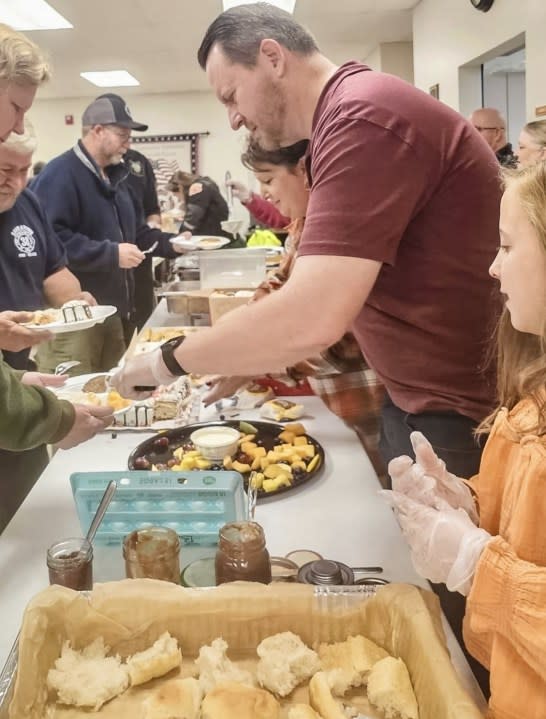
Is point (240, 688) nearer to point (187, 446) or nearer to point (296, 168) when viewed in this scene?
point (187, 446)

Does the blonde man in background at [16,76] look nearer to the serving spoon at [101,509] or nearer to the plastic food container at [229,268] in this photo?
the serving spoon at [101,509]

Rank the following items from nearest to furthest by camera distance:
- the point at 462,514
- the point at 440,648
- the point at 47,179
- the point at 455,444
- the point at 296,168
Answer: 1. the point at 440,648
2. the point at 462,514
3. the point at 455,444
4. the point at 296,168
5. the point at 47,179

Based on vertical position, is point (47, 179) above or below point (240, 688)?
above

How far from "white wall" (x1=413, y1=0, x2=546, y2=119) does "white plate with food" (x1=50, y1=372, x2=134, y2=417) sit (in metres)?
3.07

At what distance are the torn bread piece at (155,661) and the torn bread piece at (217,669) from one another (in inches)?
1.3

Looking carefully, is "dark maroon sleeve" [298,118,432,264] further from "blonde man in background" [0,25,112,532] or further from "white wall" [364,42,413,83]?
"white wall" [364,42,413,83]

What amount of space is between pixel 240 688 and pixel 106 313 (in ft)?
Answer: 5.64

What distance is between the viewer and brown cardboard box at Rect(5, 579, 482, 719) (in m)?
0.87

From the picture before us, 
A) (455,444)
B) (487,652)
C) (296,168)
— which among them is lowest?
(487,652)

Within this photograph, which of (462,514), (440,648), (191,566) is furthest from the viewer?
(191,566)

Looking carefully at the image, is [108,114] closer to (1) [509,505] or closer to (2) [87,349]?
(2) [87,349]

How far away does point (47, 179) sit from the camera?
11.0 feet

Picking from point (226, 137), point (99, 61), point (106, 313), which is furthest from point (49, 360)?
point (226, 137)

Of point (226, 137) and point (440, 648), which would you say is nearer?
point (440, 648)
